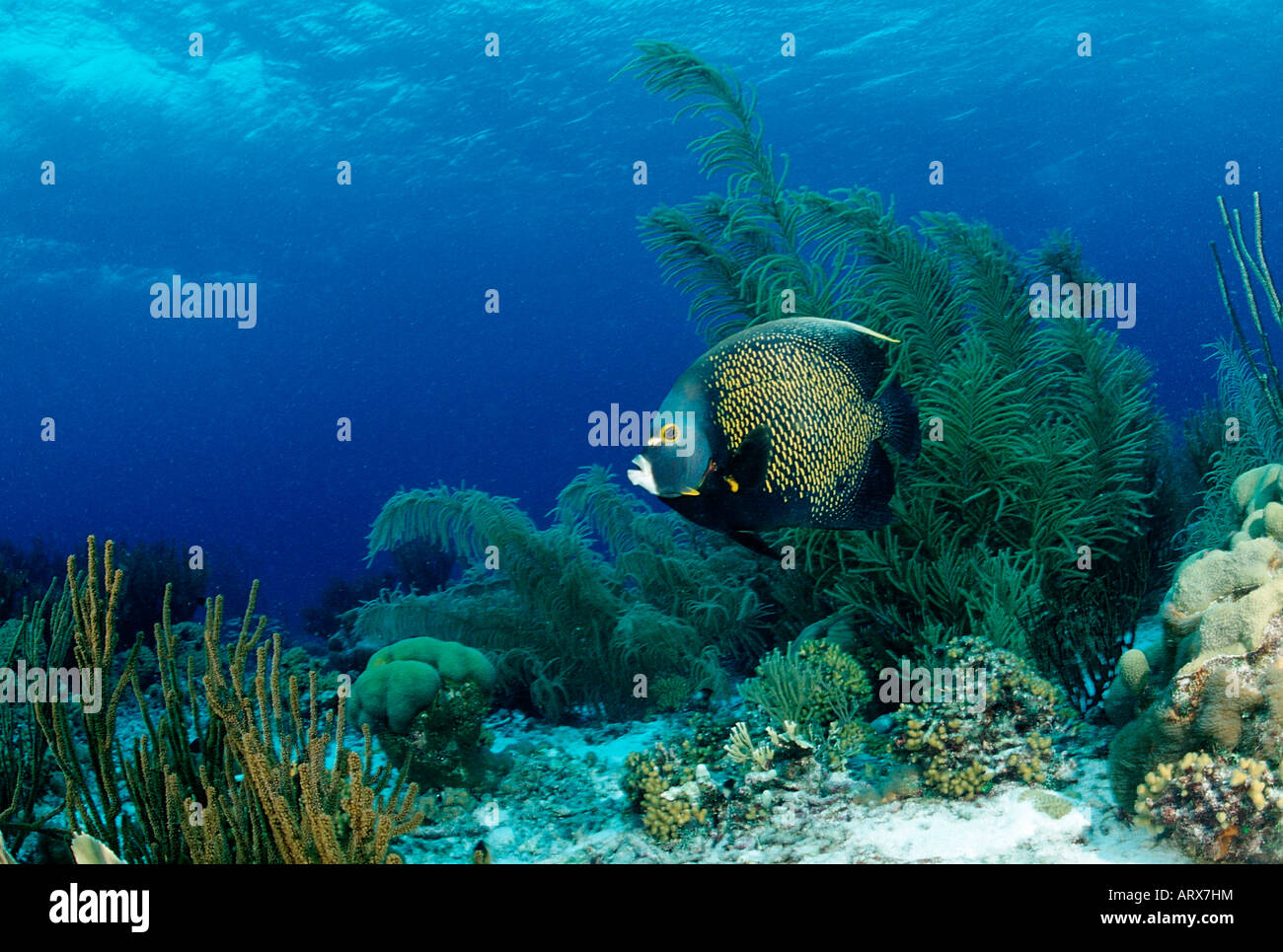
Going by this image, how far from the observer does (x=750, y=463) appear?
206 cm

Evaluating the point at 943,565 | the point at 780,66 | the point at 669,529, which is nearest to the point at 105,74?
the point at 780,66

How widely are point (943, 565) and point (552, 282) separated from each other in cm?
5458

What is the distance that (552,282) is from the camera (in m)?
56.4

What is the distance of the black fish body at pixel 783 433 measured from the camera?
6.56 feet

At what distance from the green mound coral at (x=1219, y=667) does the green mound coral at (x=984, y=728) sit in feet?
1.57

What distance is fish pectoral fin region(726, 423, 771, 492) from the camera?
2.05 metres

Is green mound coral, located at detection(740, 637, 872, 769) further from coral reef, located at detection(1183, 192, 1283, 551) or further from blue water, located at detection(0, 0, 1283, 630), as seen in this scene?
blue water, located at detection(0, 0, 1283, 630)

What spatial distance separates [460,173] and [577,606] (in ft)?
118

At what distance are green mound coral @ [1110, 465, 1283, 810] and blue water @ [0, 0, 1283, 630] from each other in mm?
13855

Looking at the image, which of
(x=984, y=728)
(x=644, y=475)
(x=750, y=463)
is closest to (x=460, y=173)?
(x=984, y=728)

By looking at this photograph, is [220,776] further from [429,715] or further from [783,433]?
[783,433]

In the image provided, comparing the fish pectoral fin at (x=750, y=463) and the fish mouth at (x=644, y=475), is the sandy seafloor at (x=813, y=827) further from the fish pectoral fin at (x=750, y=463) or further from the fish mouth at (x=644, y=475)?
the fish mouth at (x=644, y=475)

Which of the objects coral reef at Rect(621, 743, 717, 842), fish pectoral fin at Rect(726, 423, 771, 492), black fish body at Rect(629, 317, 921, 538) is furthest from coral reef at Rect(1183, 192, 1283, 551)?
fish pectoral fin at Rect(726, 423, 771, 492)
